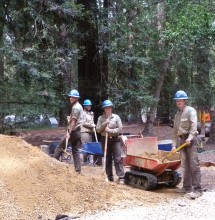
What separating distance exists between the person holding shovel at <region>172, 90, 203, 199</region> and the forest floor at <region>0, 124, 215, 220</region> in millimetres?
341

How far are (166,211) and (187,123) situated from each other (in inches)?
77.3

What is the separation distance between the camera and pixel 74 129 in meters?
9.59

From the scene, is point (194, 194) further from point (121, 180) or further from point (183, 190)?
point (121, 180)

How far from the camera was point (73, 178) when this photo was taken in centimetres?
757

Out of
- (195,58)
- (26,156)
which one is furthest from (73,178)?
(195,58)

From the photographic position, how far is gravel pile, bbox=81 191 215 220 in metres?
6.56

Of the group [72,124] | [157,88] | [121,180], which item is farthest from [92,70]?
[157,88]

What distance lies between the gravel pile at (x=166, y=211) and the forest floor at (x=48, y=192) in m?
0.10

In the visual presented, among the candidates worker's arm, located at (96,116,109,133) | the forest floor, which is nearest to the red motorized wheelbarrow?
the forest floor

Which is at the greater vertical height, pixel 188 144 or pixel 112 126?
pixel 112 126

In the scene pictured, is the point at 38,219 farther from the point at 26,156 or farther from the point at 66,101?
the point at 66,101

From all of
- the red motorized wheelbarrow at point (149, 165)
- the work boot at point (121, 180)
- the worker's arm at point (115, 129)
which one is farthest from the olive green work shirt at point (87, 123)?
the work boot at point (121, 180)

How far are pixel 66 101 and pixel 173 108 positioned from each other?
1471 centimetres

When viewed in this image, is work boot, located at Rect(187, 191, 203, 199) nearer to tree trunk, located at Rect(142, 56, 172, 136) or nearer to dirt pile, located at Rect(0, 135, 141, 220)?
dirt pile, located at Rect(0, 135, 141, 220)
